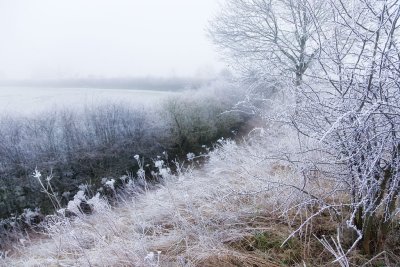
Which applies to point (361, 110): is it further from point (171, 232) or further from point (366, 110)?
point (171, 232)

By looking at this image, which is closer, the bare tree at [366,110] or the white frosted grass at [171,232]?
the bare tree at [366,110]

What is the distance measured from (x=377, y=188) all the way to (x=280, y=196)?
1.28m

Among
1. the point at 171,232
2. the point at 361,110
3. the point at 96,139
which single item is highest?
the point at 361,110

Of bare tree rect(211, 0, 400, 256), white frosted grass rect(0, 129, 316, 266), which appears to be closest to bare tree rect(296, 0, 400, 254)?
bare tree rect(211, 0, 400, 256)

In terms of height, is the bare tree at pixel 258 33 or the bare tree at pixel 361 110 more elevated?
the bare tree at pixel 258 33

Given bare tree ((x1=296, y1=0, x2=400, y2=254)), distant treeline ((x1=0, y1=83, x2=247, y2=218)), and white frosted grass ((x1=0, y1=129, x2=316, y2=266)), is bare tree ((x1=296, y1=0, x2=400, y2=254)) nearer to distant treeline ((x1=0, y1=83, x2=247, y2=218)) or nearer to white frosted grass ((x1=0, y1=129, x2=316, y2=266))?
white frosted grass ((x1=0, y1=129, x2=316, y2=266))

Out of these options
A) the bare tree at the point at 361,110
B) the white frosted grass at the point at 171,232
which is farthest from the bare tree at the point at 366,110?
the white frosted grass at the point at 171,232

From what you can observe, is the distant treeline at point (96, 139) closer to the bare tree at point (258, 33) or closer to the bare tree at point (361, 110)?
the bare tree at point (258, 33)

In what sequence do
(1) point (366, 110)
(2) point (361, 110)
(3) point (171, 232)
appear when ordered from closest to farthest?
1. (1) point (366, 110)
2. (2) point (361, 110)
3. (3) point (171, 232)

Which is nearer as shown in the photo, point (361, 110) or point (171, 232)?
point (361, 110)

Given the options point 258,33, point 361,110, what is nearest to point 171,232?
point 361,110

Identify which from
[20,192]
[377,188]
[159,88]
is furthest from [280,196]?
[159,88]

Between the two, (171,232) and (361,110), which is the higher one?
(361,110)

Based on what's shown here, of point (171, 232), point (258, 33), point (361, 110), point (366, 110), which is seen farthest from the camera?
point (258, 33)
